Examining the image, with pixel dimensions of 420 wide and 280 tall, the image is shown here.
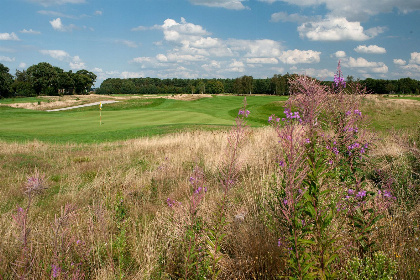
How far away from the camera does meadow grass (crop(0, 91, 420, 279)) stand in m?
3.03

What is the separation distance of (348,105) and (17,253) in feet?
15.0

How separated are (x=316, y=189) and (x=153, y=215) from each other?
359cm

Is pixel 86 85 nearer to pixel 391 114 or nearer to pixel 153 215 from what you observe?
pixel 391 114

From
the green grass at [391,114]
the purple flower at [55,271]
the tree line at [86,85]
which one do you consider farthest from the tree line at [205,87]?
the purple flower at [55,271]

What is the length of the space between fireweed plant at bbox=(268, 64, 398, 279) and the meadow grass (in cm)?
15

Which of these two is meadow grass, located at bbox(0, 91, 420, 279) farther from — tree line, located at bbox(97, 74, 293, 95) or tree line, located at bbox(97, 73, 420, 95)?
tree line, located at bbox(97, 74, 293, 95)

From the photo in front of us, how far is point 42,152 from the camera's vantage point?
1180 centimetres

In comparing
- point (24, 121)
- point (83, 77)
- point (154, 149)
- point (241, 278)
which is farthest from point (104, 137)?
point (83, 77)

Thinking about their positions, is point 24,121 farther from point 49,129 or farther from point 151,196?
point 151,196

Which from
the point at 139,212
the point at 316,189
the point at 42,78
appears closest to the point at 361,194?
the point at 316,189

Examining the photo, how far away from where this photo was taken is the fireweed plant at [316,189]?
217cm

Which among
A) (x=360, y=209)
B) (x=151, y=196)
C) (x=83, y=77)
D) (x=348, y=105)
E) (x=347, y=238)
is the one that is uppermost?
(x=83, y=77)

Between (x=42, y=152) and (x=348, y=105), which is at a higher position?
(x=348, y=105)

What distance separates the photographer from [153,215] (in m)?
5.14
